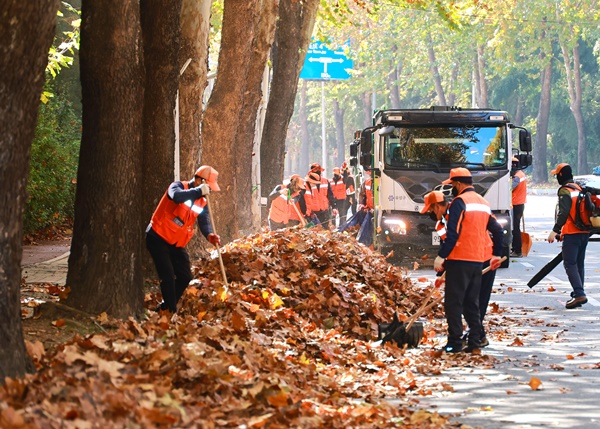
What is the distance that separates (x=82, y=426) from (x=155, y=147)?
30.1ft

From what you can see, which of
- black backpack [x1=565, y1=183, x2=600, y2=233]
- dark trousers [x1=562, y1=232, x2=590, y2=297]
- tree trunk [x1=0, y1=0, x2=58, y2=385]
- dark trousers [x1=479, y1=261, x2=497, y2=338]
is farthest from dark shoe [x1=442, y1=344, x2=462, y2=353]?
tree trunk [x1=0, y1=0, x2=58, y2=385]

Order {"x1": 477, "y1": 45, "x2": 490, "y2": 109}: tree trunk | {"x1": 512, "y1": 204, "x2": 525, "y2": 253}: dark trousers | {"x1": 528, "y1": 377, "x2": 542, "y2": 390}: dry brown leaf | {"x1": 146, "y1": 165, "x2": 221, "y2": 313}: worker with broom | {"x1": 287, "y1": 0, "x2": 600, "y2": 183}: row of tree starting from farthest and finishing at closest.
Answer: {"x1": 477, "y1": 45, "x2": 490, "y2": 109}: tree trunk, {"x1": 287, "y1": 0, "x2": 600, "y2": 183}: row of tree, {"x1": 512, "y1": 204, "x2": 525, "y2": 253}: dark trousers, {"x1": 146, "y1": 165, "x2": 221, "y2": 313}: worker with broom, {"x1": 528, "y1": 377, "x2": 542, "y2": 390}: dry brown leaf

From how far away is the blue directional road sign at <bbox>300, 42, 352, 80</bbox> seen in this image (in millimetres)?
→ 61906

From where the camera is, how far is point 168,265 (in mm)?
12320

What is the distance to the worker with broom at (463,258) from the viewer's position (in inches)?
466

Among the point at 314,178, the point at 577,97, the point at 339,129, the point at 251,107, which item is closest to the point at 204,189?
the point at 251,107

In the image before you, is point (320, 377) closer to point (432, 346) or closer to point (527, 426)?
point (527, 426)

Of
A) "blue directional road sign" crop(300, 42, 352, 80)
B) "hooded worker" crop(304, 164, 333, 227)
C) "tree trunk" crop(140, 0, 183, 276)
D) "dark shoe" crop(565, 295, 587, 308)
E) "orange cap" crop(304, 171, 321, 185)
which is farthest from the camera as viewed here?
"blue directional road sign" crop(300, 42, 352, 80)

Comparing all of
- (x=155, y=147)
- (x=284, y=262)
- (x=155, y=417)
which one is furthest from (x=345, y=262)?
(x=155, y=417)

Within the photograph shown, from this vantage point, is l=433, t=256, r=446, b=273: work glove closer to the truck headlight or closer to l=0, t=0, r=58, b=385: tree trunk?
l=0, t=0, r=58, b=385: tree trunk

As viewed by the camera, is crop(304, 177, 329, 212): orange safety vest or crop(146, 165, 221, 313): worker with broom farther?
crop(304, 177, 329, 212): orange safety vest

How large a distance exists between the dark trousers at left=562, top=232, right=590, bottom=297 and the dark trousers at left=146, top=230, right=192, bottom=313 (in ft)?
17.3

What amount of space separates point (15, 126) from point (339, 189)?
Answer: 2339cm

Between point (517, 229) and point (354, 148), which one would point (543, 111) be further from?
point (517, 229)
